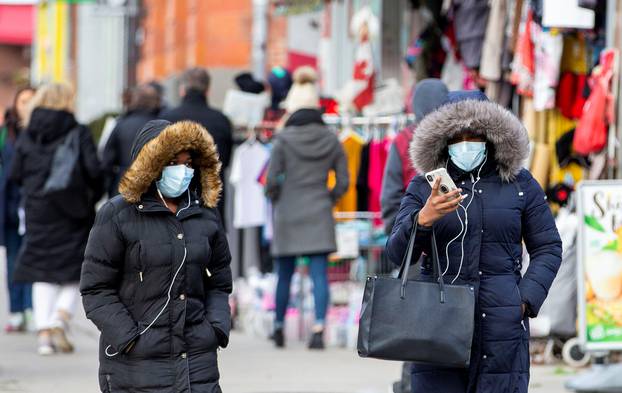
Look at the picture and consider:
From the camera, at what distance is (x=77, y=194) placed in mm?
11086

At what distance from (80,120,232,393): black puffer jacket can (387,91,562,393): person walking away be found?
763 millimetres

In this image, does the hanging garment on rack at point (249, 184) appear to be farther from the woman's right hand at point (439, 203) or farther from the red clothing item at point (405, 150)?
the woman's right hand at point (439, 203)

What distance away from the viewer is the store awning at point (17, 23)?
220 ft

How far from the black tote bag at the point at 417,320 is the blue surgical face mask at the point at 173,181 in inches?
31.6

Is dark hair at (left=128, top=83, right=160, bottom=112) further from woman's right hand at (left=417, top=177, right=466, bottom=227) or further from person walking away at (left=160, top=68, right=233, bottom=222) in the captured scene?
woman's right hand at (left=417, top=177, right=466, bottom=227)

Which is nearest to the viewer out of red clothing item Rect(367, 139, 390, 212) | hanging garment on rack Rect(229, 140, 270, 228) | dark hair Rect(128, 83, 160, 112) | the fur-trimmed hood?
the fur-trimmed hood

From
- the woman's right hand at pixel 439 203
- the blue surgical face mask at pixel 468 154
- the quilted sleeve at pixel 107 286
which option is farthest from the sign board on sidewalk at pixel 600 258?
the quilted sleeve at pixel 107 286

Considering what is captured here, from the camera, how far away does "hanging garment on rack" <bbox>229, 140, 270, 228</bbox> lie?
12.7 meters

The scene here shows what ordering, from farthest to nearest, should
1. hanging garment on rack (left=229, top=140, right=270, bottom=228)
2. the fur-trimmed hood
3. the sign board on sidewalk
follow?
hanging garment on rack (left=229, top=140, right=270, bottom=228) → the sign board on sidewalk → the fur-trimmed hood

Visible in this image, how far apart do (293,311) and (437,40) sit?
2.85 metres

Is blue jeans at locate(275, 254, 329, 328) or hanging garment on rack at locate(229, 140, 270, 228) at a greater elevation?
hanging garment on rack at locate(229, 140, 270, 228)

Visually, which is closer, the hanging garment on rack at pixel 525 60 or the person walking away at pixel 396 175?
the person walking away at pixel 396 175

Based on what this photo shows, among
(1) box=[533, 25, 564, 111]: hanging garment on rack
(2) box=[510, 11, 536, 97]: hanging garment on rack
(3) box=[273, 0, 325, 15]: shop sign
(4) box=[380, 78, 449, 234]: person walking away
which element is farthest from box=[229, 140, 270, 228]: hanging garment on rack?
(4) box=[380, 78, 449, 234]: person walking away

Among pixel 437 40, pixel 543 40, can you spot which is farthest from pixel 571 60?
pixel 437 40
